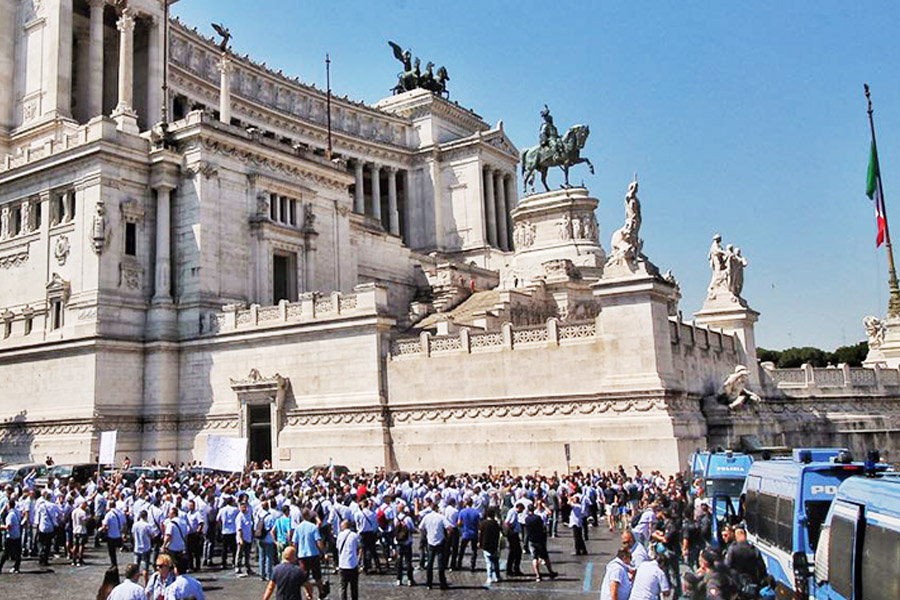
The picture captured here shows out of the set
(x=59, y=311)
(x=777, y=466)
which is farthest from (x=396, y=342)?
(x=777, y=466)

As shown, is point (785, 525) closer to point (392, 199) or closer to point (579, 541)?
point (579, 541)

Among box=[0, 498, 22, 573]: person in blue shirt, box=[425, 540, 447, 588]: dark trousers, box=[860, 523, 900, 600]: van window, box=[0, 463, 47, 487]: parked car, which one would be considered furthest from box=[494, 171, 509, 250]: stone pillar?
box=[860, 523, 900, 600]: van window

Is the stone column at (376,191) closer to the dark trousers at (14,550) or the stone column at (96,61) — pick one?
the stone column at (96,61)

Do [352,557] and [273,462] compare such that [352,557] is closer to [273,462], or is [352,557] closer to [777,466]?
[777,466]

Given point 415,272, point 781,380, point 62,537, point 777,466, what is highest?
point 415,272

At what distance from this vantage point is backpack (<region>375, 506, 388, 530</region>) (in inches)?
731

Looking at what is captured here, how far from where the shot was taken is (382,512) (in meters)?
18.6

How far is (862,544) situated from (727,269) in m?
30.5

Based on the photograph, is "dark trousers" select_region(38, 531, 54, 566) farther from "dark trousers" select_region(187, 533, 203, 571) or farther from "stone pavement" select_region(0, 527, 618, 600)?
"dark trousers" select_region(187, 533, 203, 571)

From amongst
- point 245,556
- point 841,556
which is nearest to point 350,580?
point 245,556

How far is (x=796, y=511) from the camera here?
11.5m

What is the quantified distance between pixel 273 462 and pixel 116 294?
1174 cm

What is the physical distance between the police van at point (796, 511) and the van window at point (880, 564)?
7.13ft

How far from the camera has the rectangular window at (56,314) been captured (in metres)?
43.4
